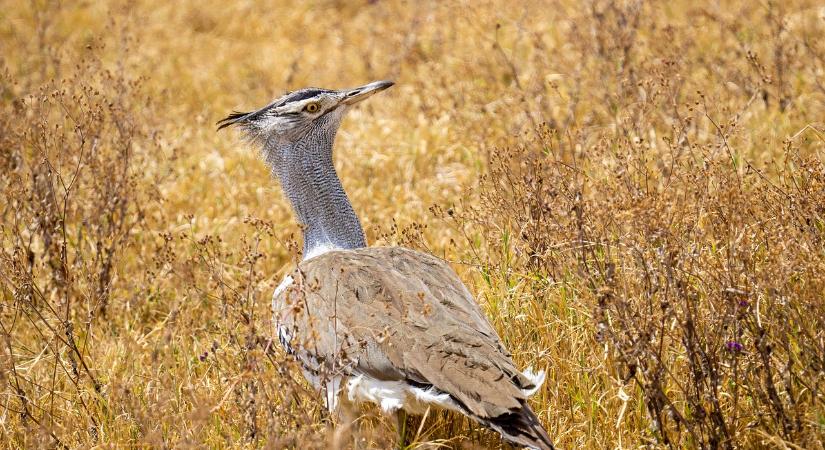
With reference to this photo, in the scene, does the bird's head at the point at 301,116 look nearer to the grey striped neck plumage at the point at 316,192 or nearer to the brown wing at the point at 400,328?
the grey striped neck plumage at the point at 316,192

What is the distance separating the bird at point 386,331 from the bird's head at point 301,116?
183 millimetres

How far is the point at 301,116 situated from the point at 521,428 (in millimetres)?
1860

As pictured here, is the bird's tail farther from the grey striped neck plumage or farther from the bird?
the grey striped neck plumage

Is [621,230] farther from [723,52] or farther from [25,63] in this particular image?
[25,63]

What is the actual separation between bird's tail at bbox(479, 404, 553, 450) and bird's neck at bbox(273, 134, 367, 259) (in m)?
1.34

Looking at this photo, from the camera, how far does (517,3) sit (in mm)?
7484

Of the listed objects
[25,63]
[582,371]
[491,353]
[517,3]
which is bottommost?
[582,371]

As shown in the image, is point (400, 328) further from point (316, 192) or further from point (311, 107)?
point (311, 107)

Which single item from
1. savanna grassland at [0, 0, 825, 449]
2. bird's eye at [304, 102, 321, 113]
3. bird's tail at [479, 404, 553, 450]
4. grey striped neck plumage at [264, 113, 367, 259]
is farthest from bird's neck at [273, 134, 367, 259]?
bird's tail at [479, 404, 553, 450]

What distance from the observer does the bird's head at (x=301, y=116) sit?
4.19 m

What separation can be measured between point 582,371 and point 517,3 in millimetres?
4486

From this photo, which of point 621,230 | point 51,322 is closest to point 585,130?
point 621,230

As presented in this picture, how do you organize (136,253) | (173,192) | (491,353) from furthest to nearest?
(173,192)
(136,253)
(491,353)

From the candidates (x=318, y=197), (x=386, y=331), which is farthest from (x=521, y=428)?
(x=318, y=197)
